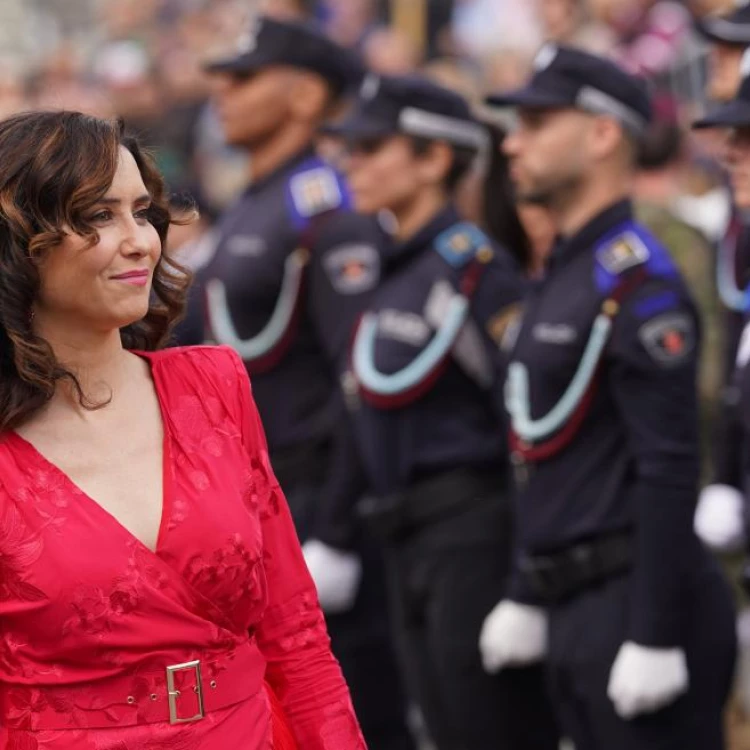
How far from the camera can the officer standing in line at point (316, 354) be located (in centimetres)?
591

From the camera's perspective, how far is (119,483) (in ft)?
10.3

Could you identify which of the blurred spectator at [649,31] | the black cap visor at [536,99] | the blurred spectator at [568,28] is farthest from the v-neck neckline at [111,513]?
the blurred spectator at [649,31]

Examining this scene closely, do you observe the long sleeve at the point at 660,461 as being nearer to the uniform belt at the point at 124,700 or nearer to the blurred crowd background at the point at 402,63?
the blurred crowd background at the point at 402,63

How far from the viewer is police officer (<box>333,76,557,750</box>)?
17.4 ft

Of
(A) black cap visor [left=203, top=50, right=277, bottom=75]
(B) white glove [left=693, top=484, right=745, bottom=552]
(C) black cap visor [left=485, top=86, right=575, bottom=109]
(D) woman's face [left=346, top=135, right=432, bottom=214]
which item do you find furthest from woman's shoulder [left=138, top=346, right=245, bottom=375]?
(A) black cap visor [left=203, top=50, right=277, bottom=75]

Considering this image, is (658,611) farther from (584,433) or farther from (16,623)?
(16,623)

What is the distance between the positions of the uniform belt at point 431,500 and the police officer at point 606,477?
19.1 inches

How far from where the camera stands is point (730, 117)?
459cm

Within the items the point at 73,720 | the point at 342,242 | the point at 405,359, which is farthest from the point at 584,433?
the point at 73,720

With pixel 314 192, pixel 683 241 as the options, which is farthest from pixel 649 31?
pixel 314 192

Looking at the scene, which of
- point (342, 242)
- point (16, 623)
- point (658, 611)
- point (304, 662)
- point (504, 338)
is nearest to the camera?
point (16, 623)

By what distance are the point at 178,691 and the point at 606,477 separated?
6.11 feet

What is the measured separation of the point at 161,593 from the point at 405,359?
250cm

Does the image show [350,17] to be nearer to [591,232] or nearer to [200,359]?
[591,232]
